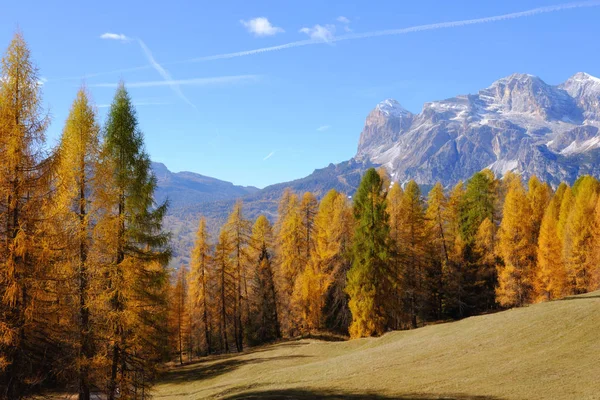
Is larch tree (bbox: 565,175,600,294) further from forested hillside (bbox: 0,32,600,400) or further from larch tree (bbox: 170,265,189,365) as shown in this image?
larch tree (bbox: 170,265,189,365)

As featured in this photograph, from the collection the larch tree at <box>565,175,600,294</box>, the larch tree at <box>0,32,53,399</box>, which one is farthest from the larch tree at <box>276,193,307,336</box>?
the larch tree at <box>0,32,53,399</box>

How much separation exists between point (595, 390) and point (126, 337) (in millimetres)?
19437

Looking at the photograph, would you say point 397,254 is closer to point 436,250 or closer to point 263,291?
point 436,250

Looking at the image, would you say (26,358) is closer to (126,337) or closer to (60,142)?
(126,337)

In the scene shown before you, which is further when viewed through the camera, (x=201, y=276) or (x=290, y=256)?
(x=290, y=256)

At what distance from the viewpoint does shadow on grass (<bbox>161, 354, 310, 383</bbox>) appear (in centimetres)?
3491

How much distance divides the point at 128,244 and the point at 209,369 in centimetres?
2289

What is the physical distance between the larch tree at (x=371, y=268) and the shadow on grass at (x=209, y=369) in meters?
7.19

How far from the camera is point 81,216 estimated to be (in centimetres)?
1689

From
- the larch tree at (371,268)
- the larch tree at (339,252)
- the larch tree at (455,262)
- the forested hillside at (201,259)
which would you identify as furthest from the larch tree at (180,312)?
the larch tree at (455,262)

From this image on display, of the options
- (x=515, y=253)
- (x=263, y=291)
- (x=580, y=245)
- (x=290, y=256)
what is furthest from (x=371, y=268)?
(x=580, y=245)

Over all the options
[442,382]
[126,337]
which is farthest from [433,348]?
[126,337]

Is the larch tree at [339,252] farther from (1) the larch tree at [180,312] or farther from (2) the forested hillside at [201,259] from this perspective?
(1) the larch tree at [180,312]

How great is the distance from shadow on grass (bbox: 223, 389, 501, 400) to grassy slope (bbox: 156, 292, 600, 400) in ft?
0.17
